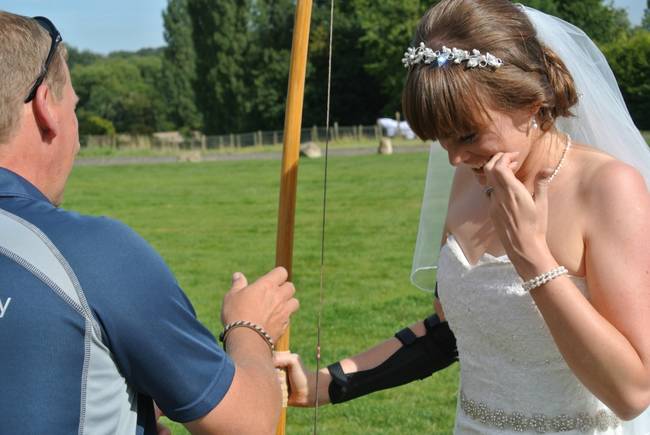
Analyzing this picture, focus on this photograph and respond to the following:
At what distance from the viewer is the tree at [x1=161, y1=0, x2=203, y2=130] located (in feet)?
255

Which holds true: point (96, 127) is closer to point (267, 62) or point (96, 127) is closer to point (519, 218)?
point (267, 62)

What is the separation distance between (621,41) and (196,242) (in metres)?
7.80

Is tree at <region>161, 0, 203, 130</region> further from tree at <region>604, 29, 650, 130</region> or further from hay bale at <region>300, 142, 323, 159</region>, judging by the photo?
tree at <region>604, 29, 650, 130</region>

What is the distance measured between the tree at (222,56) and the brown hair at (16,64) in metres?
64.0

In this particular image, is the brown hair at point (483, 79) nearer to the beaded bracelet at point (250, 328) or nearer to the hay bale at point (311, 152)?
the beaded bracelet at point (250, 328)

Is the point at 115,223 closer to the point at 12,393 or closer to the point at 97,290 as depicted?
the point at 97,290

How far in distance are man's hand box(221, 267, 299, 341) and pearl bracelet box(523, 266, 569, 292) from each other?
0.67 metres

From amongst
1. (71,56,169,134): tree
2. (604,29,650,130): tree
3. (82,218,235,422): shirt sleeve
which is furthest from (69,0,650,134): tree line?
(82,218,235,422): shirt sleeve

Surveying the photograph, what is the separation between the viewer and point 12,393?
5.91 ft

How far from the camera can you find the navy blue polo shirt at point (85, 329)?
1794 millimetres

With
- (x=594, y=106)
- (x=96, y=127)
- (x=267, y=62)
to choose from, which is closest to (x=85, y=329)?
(x=594, y=106)

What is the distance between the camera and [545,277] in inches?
90.4

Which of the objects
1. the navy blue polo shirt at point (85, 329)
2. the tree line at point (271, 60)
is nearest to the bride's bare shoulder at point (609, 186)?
the navy blue polo shirt at point (85, 329)

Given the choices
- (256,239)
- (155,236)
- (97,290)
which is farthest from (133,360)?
(155,236)
